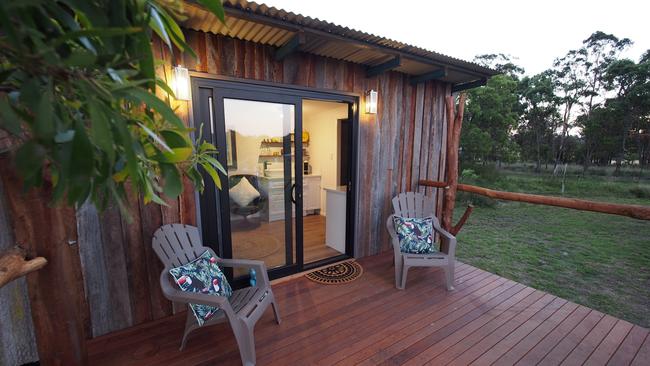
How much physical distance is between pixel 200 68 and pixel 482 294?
11.5 ft

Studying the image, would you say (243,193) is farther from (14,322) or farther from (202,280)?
(14,322)

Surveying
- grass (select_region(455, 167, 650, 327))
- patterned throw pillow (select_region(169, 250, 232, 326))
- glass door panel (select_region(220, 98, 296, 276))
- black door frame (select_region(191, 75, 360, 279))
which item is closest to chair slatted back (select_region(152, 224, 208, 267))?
patterned throw pillow (select_region(169, 250, 232, 326))

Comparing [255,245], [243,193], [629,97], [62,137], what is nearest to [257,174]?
[243,193]

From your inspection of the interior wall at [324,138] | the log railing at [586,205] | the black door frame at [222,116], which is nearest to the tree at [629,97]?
the log railing at [586,205]

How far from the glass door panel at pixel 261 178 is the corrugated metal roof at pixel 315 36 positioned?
0.59m

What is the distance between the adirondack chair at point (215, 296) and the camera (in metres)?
1.65

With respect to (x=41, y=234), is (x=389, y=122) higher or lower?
higher

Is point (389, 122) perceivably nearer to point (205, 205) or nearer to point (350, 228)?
point (350, 228)

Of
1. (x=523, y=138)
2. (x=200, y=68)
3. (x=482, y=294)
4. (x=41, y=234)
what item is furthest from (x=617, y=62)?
(x=41, y=234)

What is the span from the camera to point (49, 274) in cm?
125

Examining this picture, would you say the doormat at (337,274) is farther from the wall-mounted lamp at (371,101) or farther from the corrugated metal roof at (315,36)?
the corrugated metal roof at (315,36)

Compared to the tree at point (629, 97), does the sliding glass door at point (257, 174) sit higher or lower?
lower

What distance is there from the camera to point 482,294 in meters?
2.63

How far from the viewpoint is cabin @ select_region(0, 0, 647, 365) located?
1797 millimetres
